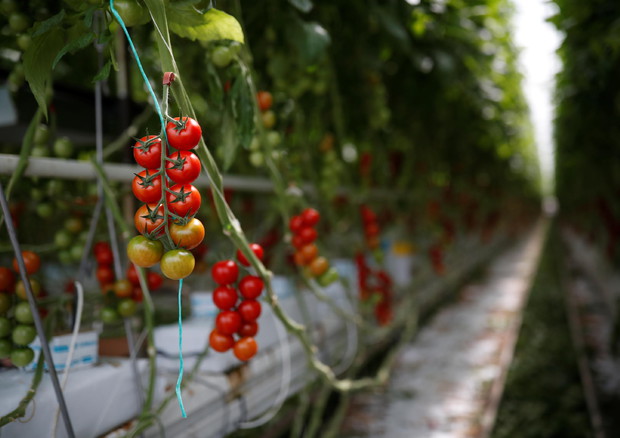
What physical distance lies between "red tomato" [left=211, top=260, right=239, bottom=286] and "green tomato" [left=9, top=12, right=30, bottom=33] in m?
0.54

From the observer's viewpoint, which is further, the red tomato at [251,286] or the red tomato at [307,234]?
the red tomato at [307,234]

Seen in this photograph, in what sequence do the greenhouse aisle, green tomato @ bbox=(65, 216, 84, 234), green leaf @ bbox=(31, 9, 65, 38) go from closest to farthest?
1. green leaf @ bbox=(31, 9, 65, 38)
2. green tomato @ bbox=(65, 216, 84, 234)
3. the greenhouse aisle

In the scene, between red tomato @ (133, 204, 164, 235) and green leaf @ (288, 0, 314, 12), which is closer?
red tomato @ (133, 204, 164, 235)

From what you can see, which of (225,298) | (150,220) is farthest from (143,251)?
(225,298)

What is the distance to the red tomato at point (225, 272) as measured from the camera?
2.82 ft

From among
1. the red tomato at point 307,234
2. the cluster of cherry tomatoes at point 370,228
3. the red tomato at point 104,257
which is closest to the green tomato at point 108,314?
the red tomato at point 104,257

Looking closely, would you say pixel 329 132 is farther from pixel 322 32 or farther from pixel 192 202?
pixel 192 202

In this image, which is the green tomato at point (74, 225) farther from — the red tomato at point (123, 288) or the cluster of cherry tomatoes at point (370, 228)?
the cluster of cherry tomatoes at point (370, 228)

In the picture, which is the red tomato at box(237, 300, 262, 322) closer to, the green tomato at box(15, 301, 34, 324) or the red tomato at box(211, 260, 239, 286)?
the red tomato at box(211, 260, 239, 286)

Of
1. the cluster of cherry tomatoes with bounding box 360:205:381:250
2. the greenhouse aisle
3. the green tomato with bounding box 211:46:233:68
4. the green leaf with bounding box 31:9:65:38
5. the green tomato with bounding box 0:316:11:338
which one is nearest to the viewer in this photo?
the green leaf with bounding box 31:9:65:38

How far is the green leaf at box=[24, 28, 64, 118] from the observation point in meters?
0.67

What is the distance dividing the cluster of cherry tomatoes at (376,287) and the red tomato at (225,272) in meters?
1.21

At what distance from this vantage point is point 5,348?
83 cm

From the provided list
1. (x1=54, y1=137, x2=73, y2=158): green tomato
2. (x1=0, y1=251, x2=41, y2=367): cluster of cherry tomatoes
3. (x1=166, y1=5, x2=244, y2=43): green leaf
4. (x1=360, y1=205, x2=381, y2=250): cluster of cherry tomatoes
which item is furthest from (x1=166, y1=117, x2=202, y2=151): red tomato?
(x1=360, y1=205, x2=381, y2=250): cluster of cherry tomatoes
